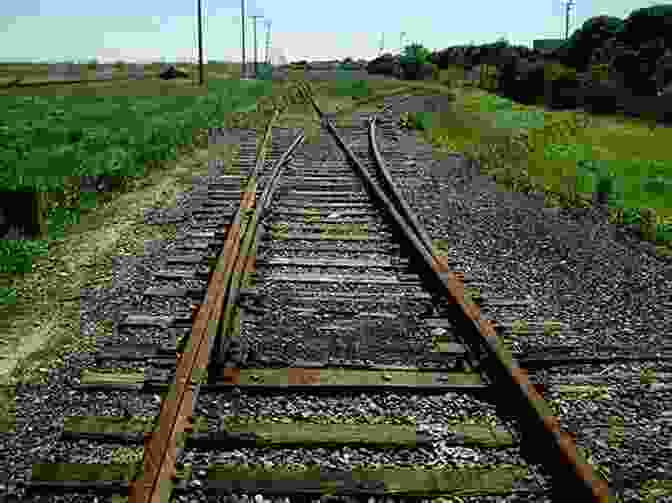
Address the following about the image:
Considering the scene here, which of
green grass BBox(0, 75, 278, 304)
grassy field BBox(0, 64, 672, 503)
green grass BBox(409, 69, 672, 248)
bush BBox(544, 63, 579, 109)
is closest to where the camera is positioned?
grassy field BBox(0, 64, 672, 503)

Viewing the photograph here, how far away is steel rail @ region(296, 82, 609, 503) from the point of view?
2.75m

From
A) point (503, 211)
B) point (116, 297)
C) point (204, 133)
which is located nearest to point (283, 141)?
point (204, 133)

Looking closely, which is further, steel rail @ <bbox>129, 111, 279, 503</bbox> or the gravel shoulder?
the gravel shoulder

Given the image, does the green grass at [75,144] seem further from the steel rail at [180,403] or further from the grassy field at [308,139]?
the steel rail at [180,403]

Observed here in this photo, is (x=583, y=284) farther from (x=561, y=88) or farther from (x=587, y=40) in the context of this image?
(x=587, y=40)

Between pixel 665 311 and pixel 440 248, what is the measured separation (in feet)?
6.84

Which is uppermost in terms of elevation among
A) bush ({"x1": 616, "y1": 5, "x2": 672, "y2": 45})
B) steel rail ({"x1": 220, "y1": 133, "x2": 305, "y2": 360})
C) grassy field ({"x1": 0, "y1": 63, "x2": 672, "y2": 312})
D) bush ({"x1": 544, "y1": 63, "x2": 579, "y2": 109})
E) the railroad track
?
bush ({"x1": 616, "y1": 5, "x2": 672, "y2": 45})

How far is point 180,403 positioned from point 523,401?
1.68m

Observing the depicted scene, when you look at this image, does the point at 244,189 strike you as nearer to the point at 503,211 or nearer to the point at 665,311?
the point at 503,211

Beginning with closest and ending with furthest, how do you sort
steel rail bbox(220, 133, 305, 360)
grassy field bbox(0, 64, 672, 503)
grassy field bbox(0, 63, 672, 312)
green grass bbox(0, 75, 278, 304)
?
steel rail bbox(220, 133, 305, 360), grassy field bbox(0, 64, 672, 503), green grass bbox(0, 75, 278, 304), grassy field bbox(0, 63, 672, 312)

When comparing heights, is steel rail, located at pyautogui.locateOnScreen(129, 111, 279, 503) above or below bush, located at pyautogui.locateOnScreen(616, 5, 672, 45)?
below

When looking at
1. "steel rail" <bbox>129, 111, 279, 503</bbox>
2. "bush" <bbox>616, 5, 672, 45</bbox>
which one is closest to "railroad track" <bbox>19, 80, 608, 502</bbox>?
"steel rail" <bbox>129, 111, 279, 503</bbox>

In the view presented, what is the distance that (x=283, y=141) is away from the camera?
14695 millimetres

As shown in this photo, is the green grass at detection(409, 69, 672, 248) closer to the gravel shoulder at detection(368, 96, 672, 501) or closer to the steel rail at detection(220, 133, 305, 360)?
the gravel shoulder at detection(368, 96, 672, 501)
